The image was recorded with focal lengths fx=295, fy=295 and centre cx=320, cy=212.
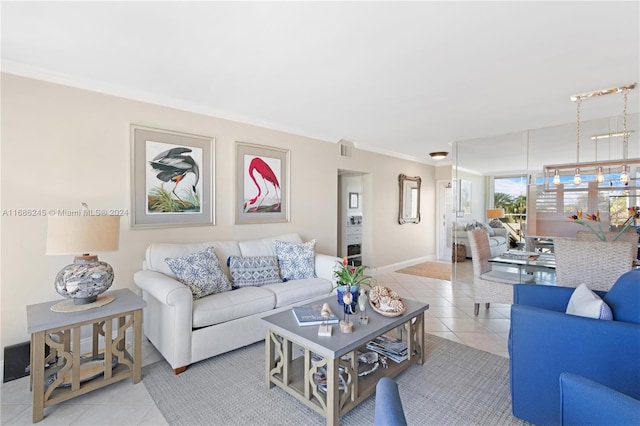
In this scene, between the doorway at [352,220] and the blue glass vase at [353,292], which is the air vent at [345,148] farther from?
the blue glass vase at [353,292]

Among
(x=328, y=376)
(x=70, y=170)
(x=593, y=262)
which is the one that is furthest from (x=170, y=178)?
(x=593, y=262)

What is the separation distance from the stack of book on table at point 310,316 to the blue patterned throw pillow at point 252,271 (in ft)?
3.18

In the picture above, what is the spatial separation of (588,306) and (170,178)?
11.3 feet

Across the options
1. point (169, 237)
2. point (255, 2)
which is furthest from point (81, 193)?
point (255, 2)

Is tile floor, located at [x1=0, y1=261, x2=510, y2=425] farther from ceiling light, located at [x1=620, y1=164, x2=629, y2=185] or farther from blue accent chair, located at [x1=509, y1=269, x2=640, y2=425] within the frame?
ceiling light, located at [x1=620, y1=164, x2=629, y2=185]

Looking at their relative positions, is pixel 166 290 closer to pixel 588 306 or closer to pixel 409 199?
pixel 588 306

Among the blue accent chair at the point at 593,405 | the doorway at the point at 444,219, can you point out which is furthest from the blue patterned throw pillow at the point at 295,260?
the doorway at the point at 444,219

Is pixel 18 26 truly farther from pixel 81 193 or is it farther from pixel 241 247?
pixel 241 247

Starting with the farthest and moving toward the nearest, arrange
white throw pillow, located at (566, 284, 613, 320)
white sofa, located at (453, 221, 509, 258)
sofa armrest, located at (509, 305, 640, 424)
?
1. white sofa, located at (453, 221, 509, 258)
2. white throw pillow, located at (566, 284, 613, 320)
3. sofa armrest, located at (509, 305, 640, 424)

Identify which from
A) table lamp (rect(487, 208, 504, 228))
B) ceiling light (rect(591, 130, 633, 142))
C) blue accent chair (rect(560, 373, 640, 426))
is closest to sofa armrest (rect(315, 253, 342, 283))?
blue accent chair (rect(560, 373, 640, 426))

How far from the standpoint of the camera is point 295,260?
3.39 metres

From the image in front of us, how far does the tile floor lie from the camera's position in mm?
1778

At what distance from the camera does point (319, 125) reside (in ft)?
13.3

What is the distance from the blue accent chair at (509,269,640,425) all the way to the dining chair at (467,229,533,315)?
1622 mm
